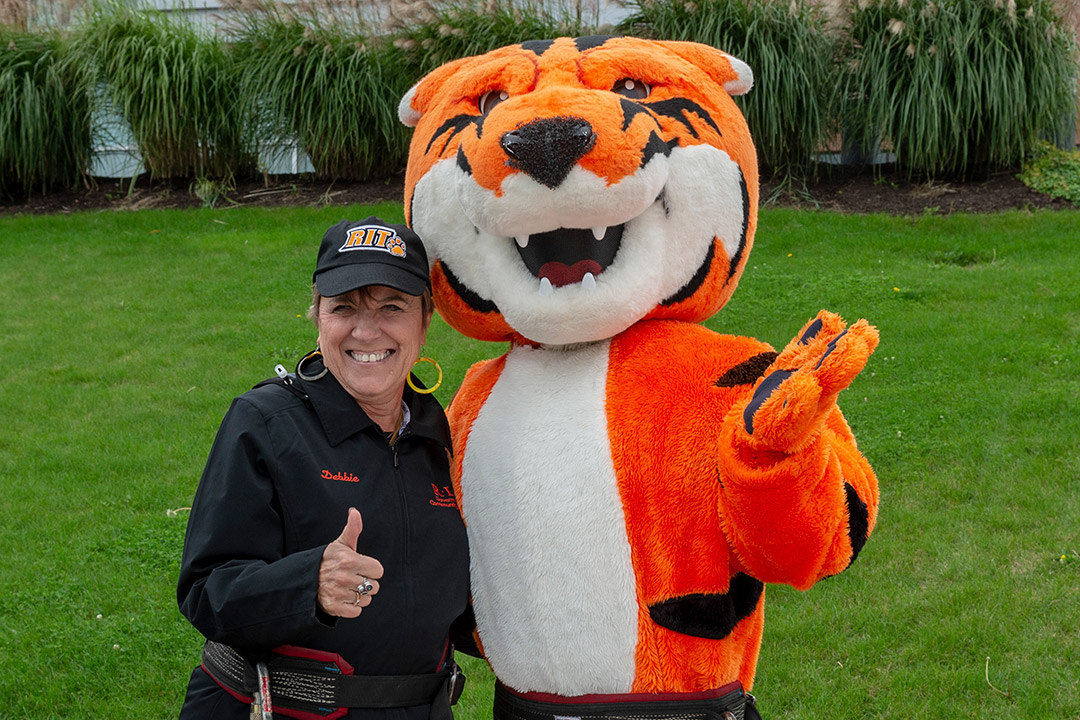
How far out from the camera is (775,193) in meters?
9.27

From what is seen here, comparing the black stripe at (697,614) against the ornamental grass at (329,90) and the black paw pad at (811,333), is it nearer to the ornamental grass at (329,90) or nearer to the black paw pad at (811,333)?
the black paw pad at (811,333)

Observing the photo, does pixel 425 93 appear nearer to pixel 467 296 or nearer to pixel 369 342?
pixel 467 296

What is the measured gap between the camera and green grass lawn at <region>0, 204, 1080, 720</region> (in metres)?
4.07

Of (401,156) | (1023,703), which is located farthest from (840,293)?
(401,156)

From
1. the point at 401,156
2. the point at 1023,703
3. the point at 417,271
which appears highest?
the point at 417,271

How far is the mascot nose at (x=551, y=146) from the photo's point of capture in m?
2.23

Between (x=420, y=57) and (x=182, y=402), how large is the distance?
4.62 m

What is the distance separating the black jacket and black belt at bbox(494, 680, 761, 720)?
280mm

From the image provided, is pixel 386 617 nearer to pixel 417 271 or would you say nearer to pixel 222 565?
pixel 222 565

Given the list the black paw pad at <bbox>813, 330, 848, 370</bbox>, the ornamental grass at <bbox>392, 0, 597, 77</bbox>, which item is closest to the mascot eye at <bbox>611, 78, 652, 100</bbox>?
the black paw pad at <bbox>813, 330, 848, 370</bbox>

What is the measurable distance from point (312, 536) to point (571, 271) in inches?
31.2

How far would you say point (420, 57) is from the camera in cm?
983

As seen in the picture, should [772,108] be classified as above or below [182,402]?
above

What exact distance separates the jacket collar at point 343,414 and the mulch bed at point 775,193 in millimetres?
7024
